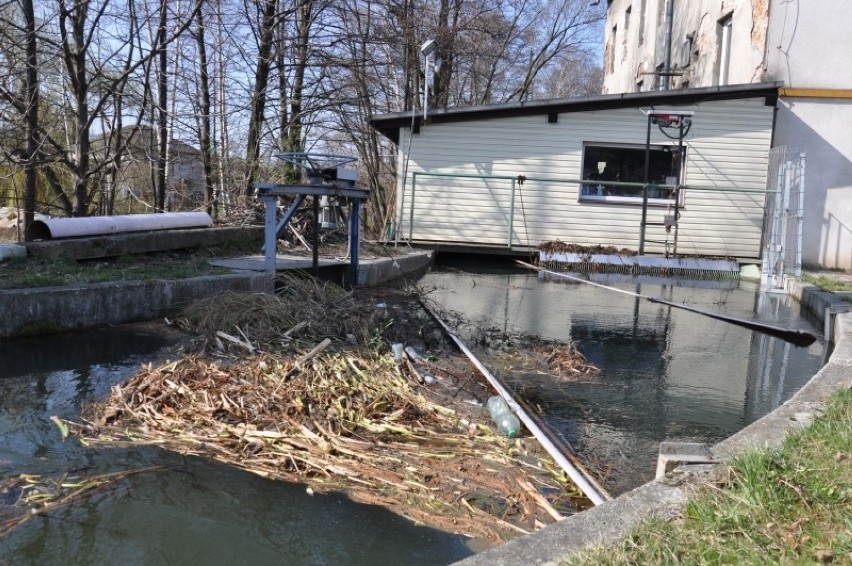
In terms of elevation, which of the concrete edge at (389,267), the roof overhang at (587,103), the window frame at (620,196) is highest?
the roof overhang at (587,103)

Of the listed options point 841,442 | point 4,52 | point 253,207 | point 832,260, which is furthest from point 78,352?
point 832,260

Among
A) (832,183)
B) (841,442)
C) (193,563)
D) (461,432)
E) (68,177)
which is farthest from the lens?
(68,177)

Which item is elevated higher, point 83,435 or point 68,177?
point 68,177

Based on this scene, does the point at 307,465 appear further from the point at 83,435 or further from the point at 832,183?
the point at 832,183

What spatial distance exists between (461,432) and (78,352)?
3401 mm

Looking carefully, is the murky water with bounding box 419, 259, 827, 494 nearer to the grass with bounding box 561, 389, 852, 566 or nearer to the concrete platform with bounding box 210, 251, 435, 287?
the concrete platform with bounding box 210, 251, 435, 287

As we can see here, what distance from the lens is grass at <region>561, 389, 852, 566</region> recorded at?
2254 mm

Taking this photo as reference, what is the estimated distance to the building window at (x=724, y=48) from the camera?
17777 mm

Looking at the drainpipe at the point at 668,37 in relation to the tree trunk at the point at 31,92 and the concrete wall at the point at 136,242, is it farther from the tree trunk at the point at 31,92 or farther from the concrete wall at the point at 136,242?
the tree trunk at the point at 31,92

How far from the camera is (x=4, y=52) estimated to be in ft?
33.3

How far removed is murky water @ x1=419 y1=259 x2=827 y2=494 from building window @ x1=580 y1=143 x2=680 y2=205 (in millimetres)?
4218

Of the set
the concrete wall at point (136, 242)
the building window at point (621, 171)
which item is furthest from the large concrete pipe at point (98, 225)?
the building window at point (621, 171)

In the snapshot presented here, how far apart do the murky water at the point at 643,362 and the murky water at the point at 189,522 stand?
4.24ft

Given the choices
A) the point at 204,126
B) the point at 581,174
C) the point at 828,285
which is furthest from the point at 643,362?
the point at 204,126
